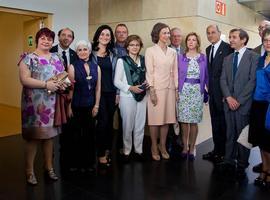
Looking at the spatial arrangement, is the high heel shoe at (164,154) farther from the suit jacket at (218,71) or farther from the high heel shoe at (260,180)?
the high heel shoe at (260,180)

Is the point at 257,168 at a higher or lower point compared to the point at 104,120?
lower

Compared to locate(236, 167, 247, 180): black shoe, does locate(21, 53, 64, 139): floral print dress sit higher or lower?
higher

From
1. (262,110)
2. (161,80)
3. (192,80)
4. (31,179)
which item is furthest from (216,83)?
(31,179)

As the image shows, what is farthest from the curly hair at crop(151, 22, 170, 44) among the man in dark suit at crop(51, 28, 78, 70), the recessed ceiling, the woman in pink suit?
the recessed ceiling

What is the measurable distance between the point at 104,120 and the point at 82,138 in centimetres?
31

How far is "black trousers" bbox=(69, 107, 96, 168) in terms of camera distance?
3184 millimetres

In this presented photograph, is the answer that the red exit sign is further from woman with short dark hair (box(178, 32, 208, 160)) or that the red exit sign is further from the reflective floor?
the reflective floor

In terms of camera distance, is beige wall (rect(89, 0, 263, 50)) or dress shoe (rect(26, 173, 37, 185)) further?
beige wall (rect(89, 0, 263, 50))

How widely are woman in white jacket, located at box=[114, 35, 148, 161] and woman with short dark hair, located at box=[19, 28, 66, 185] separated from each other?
0.83 meters

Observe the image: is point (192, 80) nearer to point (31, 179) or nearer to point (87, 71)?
point (87, 71)

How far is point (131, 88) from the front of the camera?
11.5 feet

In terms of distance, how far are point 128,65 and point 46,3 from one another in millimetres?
2340

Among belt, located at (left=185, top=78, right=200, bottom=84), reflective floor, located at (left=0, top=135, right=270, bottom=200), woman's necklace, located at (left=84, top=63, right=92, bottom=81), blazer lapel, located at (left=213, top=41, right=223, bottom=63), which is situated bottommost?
reflective floor, located at (left=0, top=135, right=270, bottom=200)

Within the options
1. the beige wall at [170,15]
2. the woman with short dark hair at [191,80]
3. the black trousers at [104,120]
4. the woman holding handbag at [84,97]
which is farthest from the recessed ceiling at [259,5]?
the woman holding handbag at [84,97]
